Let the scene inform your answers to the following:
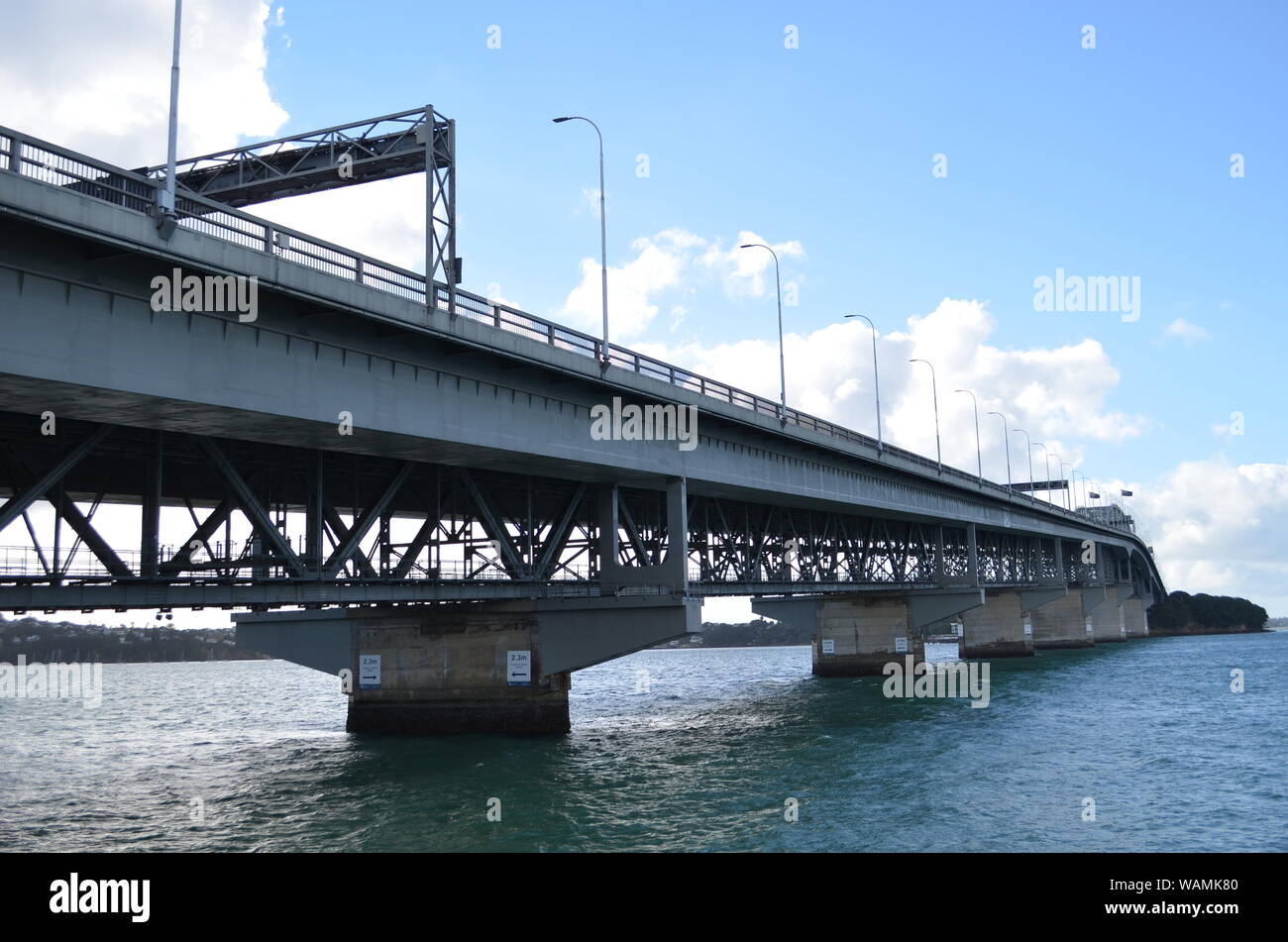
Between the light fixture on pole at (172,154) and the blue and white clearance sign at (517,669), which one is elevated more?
the light fixture on pole at (172,154)

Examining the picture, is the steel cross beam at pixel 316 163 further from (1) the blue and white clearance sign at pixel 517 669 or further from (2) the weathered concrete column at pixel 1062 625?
(2) the weathered concrete column at pixel 1062 625

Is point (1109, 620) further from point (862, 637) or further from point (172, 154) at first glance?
point (172, 154)

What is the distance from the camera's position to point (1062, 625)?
126m

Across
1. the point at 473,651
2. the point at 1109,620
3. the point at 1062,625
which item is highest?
the point at 473,651

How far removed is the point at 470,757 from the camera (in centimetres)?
3419

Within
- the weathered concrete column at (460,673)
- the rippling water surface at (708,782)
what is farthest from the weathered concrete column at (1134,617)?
the weathered concrete column at (460,673)

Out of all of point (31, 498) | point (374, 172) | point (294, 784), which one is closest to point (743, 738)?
point (294, 784)

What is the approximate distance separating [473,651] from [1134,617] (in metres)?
162

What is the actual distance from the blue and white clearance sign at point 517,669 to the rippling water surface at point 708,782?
239cm

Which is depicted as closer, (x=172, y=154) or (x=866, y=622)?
(x=172, y=154)

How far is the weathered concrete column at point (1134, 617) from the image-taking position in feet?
569

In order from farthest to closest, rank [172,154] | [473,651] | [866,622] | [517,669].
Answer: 1. [866,622]
2. [473,651]
3. [517,669]
4. [172,154]

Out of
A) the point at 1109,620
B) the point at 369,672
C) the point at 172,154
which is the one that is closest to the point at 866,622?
the point at 369,672

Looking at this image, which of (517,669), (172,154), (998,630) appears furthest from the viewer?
(998,630)
